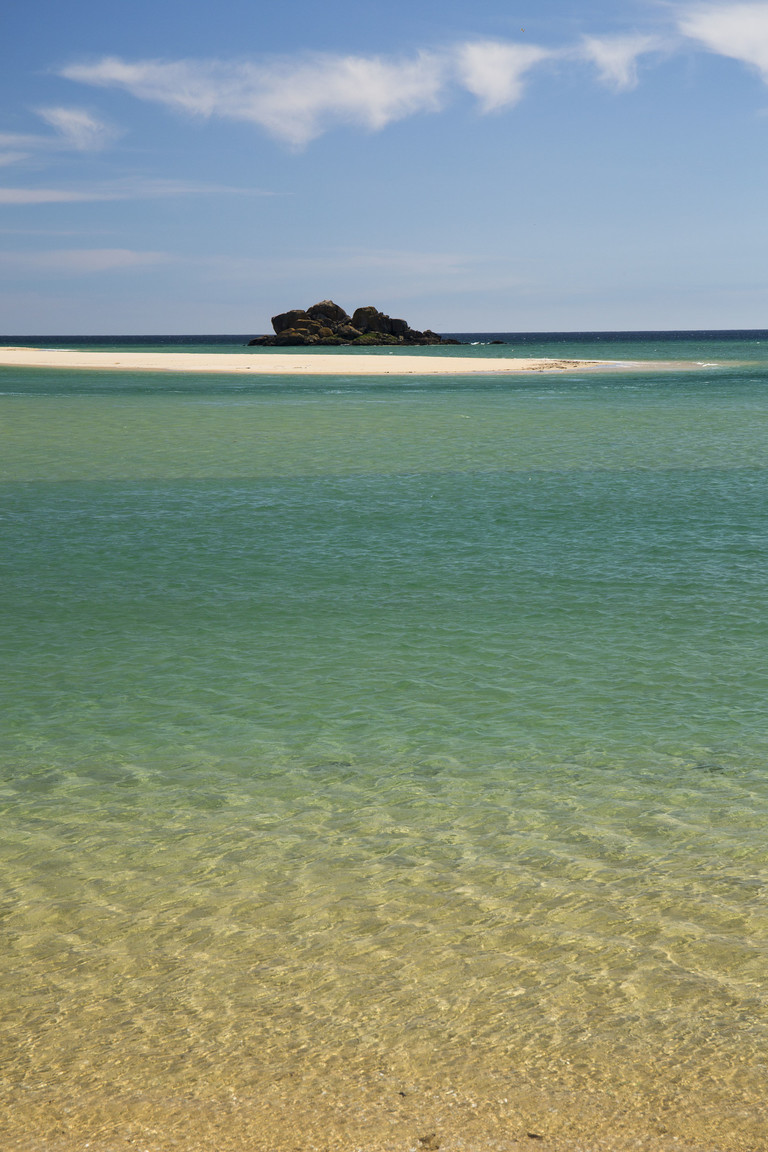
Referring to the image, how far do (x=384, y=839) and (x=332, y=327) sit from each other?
163 m

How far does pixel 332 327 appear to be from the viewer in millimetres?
164250

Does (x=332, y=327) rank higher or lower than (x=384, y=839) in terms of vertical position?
higher

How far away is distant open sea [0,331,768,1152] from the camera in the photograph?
4.35 metres

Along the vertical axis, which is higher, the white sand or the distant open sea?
the white sand

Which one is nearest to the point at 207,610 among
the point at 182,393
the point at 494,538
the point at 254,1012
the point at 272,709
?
the point at 272,709

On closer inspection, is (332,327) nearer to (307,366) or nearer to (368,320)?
(368,320)

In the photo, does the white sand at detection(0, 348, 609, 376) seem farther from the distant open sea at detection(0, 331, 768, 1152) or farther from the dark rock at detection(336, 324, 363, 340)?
the dark rock at detection(336, 324, 363, 340)

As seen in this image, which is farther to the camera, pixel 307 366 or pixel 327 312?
pixel 327 312

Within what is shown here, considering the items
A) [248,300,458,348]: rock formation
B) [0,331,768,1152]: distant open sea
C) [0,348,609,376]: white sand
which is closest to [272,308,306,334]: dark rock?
[248,300,458,348]: rock formation

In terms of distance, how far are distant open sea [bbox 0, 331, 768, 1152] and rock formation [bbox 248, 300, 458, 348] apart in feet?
485

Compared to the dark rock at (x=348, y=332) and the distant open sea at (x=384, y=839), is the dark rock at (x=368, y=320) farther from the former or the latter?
the distant open sea at (x=384, y=839)

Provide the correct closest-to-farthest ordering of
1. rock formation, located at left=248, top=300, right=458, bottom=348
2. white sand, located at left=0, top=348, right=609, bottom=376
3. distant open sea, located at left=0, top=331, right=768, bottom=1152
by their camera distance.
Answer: distant open sea, located at left=0, top=331, right=768, bottom=1152, white sand, located at left=0, top=348, right=609, bottom=376, rock formation, located at left=248, top=300, right=458, bottom=348

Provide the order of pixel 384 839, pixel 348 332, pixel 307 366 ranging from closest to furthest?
pixel 384 839, pixel 307 366, pixel 348 332

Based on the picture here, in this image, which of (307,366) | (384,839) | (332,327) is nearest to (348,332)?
(332,327)
